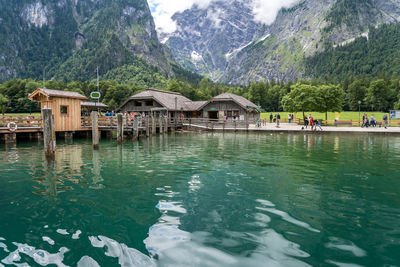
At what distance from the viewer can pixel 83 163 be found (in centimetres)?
1430

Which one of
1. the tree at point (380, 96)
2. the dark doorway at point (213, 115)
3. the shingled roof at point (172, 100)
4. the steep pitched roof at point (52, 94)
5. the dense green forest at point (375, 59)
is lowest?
the dark doorway at point (213, 115)

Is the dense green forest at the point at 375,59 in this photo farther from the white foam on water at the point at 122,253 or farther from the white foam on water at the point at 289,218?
the white foam on water at the point at 122,253

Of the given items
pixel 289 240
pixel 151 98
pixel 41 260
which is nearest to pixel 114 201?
pixel 41 260

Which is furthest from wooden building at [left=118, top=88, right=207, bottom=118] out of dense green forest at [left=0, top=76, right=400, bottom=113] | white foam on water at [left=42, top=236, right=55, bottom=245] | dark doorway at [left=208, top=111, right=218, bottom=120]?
white foam on water at [left=42, top=236, right=55, bottom=245]

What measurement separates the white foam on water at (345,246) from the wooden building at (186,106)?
1704 inches

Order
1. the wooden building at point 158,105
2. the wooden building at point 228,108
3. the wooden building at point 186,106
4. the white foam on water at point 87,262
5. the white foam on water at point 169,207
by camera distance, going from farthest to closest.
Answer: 1. the wooden building at point 228,108
2. the wooden building at point 186,106
3. the wooden building at point 158,105
4. the white foam on water at point 169,207
5. the white foam on water at point 87,262

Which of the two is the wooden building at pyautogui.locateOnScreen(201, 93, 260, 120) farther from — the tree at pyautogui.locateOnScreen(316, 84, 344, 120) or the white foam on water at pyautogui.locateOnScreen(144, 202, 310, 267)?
the white foam on water at pyautogui.locateOnScreen(144, 202, 310, 267)

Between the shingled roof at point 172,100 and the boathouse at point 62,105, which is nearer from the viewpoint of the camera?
the boathouse at point 62,105

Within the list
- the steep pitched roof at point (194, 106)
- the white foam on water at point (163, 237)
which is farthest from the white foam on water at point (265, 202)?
the steep pitched roof at point (194, 106)

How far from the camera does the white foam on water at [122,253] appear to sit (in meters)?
4.63

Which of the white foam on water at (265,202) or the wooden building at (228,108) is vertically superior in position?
the wooden building at (228,108)

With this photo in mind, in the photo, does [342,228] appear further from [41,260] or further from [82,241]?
[41,260]

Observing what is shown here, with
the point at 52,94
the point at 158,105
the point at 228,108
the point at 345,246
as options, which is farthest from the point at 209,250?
the point at 228,108

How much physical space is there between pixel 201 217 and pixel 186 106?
155 ft
